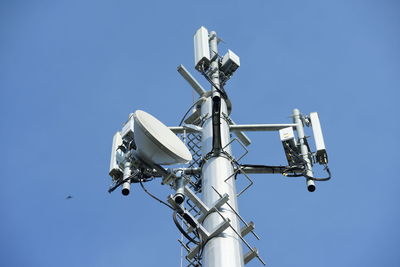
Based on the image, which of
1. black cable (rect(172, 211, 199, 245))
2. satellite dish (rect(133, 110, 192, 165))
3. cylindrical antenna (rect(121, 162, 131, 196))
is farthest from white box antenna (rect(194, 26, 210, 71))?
black cable (rect(172, 211, 199, 245))

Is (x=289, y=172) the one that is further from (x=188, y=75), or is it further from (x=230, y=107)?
(x=188, y=75)

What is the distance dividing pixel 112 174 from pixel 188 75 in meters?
3.19

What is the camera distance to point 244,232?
9266 mm

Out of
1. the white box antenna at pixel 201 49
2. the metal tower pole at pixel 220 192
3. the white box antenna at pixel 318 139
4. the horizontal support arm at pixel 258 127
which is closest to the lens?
the metal tower pole at pixel 220 192

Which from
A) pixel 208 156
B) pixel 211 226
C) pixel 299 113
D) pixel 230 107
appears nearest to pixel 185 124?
pixel 230 107

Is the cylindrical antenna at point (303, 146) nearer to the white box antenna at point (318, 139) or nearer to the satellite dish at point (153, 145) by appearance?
the white box antenna at point (318, 139)

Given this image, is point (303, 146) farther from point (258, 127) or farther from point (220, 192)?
point (220, 192)

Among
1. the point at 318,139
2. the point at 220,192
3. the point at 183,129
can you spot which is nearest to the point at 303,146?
the point at 318,139

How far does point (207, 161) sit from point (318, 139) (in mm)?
2708

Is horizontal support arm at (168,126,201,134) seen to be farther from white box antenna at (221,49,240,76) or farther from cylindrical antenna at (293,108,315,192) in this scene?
cylindrical antenna at (293,108,315,192)

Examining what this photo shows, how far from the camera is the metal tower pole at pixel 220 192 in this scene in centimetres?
824

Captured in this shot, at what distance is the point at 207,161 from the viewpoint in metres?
9.98

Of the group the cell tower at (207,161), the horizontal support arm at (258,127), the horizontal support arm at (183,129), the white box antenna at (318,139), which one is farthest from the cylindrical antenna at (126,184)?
the white box antenna at (318,139)

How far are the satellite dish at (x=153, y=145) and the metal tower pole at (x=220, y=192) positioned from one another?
0.55 m
